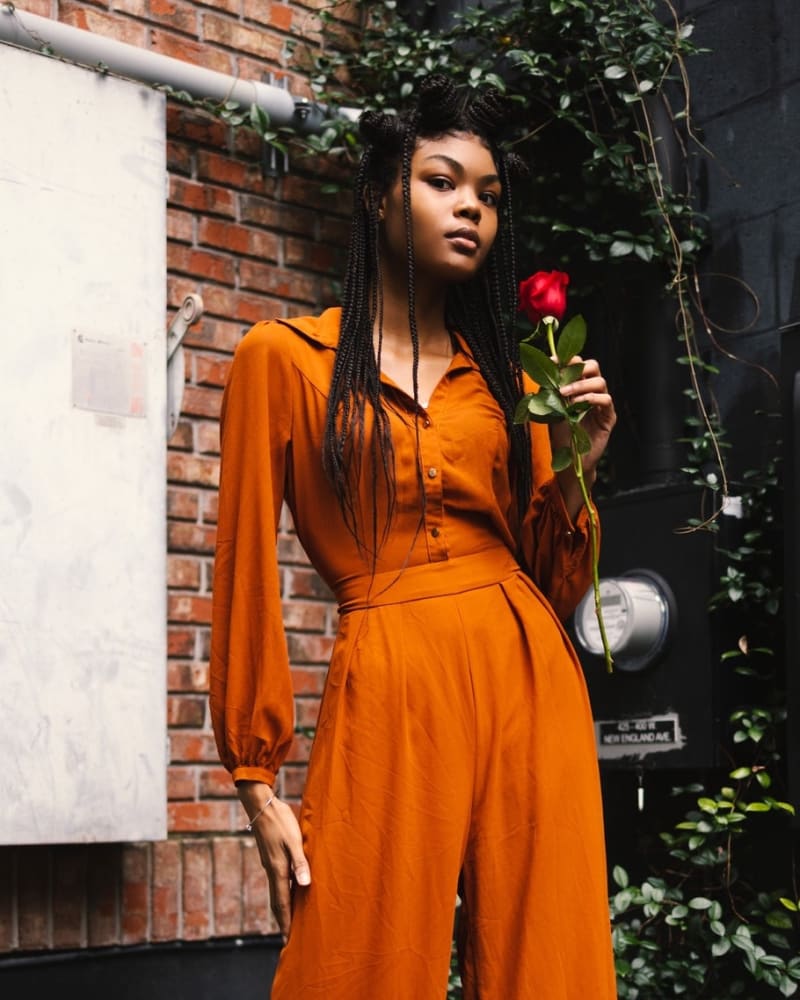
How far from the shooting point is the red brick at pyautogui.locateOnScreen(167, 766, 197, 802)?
3.45 meters

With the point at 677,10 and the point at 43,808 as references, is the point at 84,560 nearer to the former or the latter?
the point at 43,808

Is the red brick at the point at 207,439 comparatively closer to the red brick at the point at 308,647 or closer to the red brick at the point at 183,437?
the red brick at the point at 183,437

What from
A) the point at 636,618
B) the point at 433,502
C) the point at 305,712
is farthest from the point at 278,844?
the point at 305,712

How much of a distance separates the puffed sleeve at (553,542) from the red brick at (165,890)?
61.5 inches

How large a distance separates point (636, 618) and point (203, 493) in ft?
3.59

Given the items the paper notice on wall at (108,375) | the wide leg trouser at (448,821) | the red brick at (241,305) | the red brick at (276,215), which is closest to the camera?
the wide leg trouser at (448,821)

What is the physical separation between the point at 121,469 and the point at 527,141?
1.29 m

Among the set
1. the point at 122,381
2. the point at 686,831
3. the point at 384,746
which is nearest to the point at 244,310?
the point at 122,381

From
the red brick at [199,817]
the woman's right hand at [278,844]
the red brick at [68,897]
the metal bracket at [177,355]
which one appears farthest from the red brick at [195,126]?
the woman's right hand at [278,844]

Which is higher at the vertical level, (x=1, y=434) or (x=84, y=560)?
(x=1, y=434)

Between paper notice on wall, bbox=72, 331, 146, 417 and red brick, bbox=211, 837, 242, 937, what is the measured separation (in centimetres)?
100

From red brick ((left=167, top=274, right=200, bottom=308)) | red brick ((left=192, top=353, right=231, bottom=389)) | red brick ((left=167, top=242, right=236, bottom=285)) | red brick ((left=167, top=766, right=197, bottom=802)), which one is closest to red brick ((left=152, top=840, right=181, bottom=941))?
red brick ((left=167, top=766, right=197, bottom=802))

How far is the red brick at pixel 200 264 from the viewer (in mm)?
3650

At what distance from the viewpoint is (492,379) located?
7.03 ft
